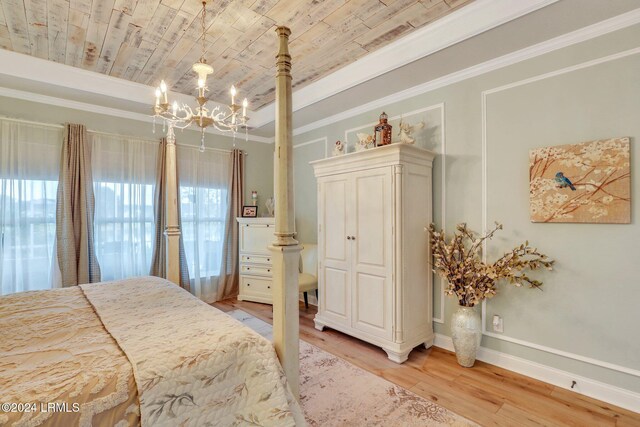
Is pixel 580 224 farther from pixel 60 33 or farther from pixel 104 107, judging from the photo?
pixel 104 107

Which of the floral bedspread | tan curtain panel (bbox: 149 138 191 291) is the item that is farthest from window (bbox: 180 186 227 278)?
the floral bedspread

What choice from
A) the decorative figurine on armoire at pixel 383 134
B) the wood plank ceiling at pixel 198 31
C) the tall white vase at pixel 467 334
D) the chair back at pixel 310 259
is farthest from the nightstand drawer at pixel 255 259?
the tall white vase at pixel 467 334

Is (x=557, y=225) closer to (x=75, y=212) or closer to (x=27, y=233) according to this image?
(x=75, y=212)

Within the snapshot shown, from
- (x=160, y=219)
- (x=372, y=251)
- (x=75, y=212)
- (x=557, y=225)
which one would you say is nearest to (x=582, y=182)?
(x=557, y=225)

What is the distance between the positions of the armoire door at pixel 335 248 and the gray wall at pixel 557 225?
0.93 metres

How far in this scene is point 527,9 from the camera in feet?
6.18

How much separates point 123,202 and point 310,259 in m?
2.39

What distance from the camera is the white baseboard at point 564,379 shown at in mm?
1912

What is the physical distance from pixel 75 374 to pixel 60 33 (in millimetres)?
2673

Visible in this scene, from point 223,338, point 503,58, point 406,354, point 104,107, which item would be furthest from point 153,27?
point 406,354

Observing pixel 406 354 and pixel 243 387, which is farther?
pixel 406 354

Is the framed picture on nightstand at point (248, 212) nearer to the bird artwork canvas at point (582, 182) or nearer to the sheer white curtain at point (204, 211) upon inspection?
the sheer white curtain at point (204, 211)

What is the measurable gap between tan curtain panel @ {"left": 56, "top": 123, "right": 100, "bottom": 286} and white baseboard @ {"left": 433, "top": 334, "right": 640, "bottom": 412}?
13.3ft

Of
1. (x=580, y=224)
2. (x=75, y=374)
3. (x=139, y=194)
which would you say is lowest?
(x=75, y=374)
